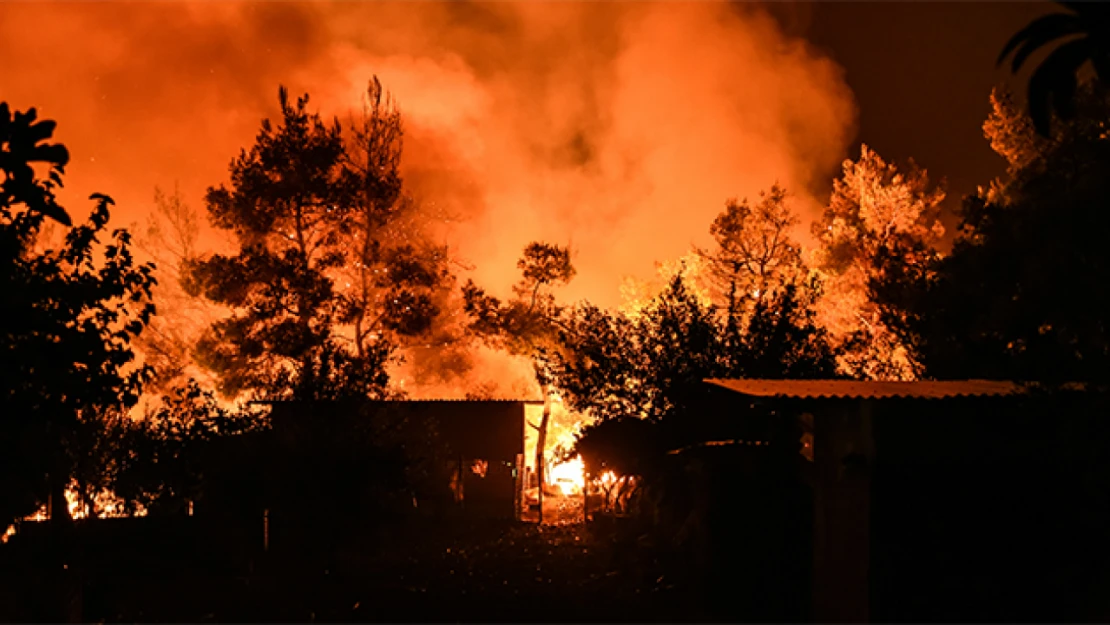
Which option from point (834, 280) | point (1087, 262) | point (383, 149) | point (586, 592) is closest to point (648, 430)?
point (586, 592)

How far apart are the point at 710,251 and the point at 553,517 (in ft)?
64.3

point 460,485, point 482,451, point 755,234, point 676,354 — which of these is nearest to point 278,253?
point 482,451

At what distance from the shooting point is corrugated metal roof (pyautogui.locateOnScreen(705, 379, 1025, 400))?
1205cm

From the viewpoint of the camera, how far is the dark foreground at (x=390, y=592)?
1392 centimetres

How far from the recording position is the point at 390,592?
1559 cm

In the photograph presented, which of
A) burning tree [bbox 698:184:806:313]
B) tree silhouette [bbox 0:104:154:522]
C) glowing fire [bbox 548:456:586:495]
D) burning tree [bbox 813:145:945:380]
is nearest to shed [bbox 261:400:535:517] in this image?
glowing fire [bbox 548:456:586:495]

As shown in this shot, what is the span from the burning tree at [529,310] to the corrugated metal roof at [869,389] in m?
20.9

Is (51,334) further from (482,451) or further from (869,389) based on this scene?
(482,451)

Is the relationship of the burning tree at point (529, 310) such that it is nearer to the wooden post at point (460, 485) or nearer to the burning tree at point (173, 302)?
the wooden post at point (460, 485)

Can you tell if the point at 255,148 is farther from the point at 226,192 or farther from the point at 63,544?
the point at 63,544

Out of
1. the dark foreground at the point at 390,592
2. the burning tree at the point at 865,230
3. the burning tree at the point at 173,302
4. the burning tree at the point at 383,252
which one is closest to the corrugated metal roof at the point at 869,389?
the dark foreground at the point at 390,592

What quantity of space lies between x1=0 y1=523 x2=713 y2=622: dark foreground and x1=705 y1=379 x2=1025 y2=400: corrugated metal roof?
12.2ft

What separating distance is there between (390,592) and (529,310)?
21334 millimetres

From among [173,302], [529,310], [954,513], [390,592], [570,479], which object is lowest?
[390,592]
